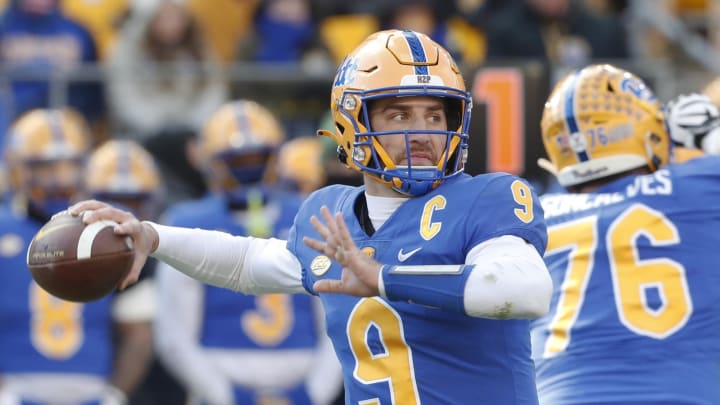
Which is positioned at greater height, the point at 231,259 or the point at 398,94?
the point at 398,94

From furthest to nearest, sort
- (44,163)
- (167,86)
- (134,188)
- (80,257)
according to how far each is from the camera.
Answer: (167,86), (134,188), (44,163), (80,257)

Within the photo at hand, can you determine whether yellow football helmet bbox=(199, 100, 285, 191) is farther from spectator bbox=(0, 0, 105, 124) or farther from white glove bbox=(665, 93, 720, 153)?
white glove bbox=(665, 93, 720, 153)

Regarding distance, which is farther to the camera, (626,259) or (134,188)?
(134,188)

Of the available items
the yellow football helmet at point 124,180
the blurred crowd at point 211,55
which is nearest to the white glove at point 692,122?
the blurred crowd at point 211,55

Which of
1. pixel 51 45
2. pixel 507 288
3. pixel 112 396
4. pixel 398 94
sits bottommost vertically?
pixel 112 396

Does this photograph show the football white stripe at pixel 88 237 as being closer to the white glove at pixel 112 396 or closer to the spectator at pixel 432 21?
the white glove at pixel 112 396

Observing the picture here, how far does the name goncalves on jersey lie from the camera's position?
193 inches

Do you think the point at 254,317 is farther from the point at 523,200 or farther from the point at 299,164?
the point at 523,200

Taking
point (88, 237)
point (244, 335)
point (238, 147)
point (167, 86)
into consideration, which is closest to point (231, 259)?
point (88, 237)

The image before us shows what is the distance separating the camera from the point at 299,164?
1001 cm

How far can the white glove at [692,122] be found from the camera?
5422 mm

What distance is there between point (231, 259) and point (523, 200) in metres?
1.02

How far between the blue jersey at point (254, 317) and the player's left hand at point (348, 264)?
3621mm

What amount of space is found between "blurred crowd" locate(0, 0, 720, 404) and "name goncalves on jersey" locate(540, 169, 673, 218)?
124 inches
